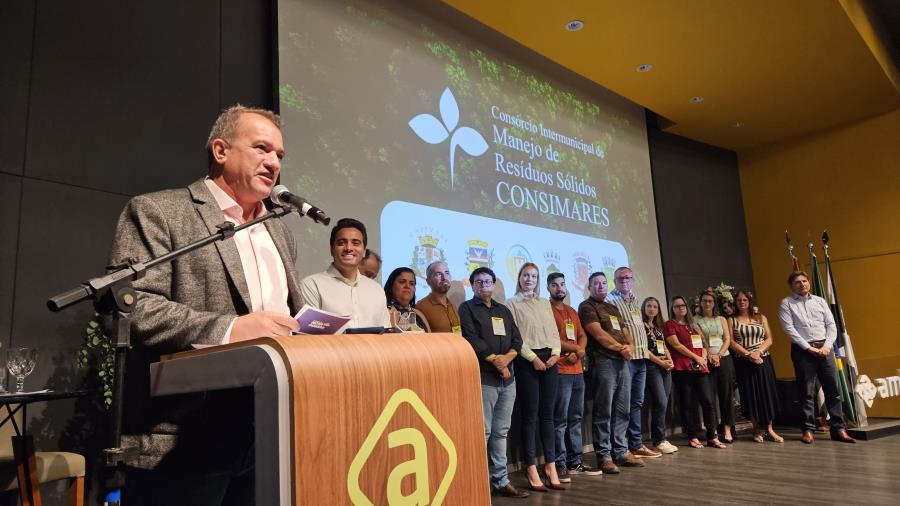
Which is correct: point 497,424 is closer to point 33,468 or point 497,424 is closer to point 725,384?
point 33,468

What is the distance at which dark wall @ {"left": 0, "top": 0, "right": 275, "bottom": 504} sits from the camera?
9.08 feet

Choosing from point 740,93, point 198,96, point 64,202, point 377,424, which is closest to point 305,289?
point 64,202

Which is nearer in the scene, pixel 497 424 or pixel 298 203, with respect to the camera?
pixel 298 203

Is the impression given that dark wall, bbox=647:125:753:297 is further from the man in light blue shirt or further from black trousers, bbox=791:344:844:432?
black trousers, bbox=791:344:844:432

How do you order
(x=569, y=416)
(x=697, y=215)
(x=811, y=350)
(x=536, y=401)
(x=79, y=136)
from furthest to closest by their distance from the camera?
(x=697, y=215), (x=811, y=350), (x=569, y=416), (x=536, y=401), (x=79, y=136)

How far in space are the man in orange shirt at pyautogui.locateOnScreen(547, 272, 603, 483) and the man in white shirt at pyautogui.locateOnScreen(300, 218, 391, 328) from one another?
5.79ft

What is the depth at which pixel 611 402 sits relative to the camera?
449cm

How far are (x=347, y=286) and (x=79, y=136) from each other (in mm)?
1566

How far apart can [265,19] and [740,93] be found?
537cm

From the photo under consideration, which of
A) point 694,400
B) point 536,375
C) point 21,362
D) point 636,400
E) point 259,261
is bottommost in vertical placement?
point 694,400

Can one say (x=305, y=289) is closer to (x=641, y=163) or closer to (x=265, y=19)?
(x=265, y=19)

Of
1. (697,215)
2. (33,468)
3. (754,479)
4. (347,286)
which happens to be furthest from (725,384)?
(33,468)

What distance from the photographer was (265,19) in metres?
3.89

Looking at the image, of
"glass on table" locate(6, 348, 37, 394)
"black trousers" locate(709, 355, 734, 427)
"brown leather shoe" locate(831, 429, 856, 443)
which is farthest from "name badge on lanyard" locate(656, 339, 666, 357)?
"glass on table" locate(6, 348, 37, 394)
